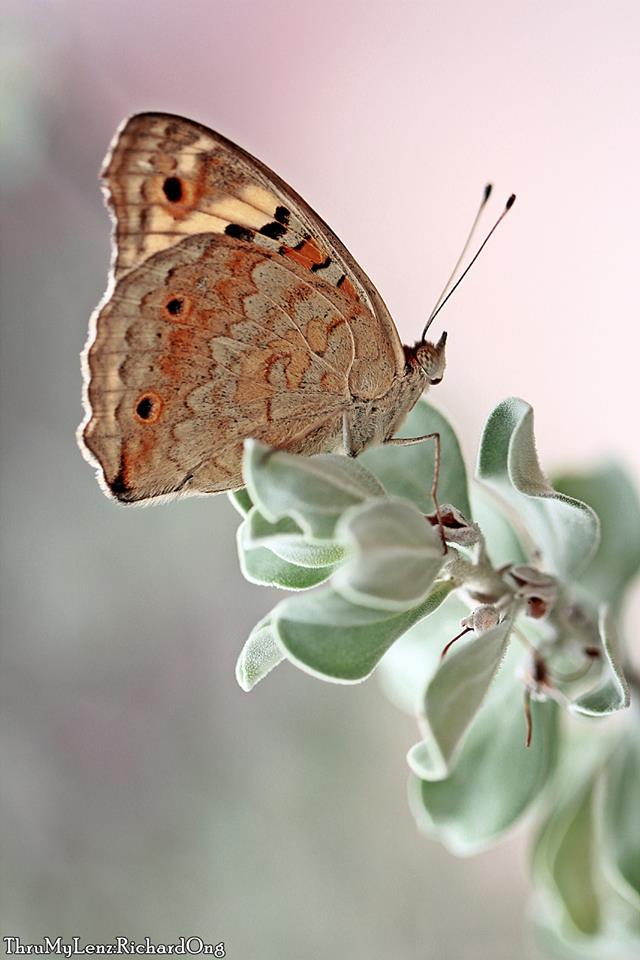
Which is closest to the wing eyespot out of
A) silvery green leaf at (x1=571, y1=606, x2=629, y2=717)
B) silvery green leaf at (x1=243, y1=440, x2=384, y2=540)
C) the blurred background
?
silvery green leaf at (x1=243, y1=440, x2=384, y2=540)

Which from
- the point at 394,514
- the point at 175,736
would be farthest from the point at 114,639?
the point at 394,514

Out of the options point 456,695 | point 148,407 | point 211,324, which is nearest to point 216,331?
point 211,324

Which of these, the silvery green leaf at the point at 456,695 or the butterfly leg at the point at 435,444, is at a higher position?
the butterfly leg at the point at 435,444

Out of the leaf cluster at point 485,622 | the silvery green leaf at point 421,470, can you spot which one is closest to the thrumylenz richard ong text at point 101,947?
the leaf cluster at point 485,622

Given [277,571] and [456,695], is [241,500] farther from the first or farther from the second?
[456,695]

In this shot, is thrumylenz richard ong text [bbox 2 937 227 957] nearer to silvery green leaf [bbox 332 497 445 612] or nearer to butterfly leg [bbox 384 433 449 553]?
butterfly leg [bbox 384 433 449 553]

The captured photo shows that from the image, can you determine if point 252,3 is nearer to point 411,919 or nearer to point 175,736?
point 175,736

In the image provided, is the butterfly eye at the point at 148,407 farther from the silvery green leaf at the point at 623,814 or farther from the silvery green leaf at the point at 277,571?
the silvery green leaf at the point at 623,814
